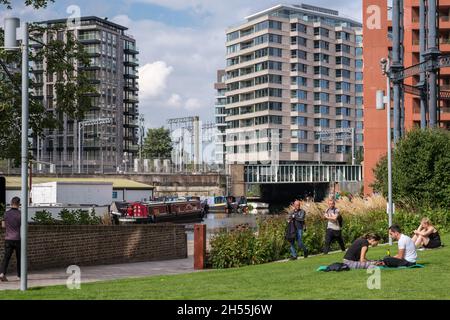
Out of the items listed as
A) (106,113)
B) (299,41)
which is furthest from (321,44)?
(106,113)

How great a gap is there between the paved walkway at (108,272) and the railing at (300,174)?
268 ft

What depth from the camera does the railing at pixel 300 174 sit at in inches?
4220

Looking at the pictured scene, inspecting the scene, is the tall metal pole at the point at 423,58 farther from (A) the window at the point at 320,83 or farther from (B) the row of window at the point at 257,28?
(A) the window at the point at 320,83

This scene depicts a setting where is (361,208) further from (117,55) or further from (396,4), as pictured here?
(117,55)

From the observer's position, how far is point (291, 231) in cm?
2270

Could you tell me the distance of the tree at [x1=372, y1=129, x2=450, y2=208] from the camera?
117 feet

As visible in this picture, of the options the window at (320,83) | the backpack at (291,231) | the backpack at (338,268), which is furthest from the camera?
the window at (320,83)

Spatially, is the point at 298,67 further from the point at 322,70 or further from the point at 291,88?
the point at 322,70

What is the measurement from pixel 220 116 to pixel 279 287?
536 ft

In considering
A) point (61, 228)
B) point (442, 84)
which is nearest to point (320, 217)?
point (61, 228)

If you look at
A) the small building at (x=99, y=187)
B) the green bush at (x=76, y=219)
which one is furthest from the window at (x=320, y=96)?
the green bush at (x=76, y=219)

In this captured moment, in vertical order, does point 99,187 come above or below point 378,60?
below

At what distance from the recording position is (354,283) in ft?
45.2

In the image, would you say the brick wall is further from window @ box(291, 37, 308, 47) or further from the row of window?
window @ box(291, 37, 308, 47)
